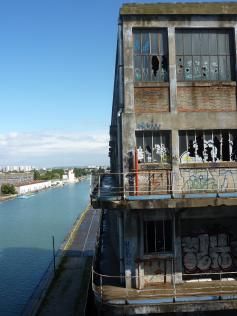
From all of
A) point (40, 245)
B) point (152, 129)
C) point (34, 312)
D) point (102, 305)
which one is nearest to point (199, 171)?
point (152, 129)

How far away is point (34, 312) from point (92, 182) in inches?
488

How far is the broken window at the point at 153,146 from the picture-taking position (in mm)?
15523

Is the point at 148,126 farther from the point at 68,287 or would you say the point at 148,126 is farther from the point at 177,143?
the point at 68,287

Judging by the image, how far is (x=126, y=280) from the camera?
1469 centimetres

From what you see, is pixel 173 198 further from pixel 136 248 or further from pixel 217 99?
pixel 217 99

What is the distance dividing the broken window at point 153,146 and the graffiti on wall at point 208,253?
123 inches

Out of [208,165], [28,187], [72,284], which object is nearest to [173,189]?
[208,165]

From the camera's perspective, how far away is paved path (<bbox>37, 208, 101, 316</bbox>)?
2481 centimetres

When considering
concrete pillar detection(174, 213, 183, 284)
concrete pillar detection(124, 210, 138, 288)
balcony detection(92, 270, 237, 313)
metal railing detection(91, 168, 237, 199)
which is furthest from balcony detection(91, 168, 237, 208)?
balcony detection(92, 270, 237, 313)

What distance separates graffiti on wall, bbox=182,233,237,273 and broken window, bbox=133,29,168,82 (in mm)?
6120

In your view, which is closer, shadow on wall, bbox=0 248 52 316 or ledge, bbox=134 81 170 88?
ledge, bbox=134 81 170 88

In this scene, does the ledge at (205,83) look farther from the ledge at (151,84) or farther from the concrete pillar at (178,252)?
the concrete pillar at (178,252)

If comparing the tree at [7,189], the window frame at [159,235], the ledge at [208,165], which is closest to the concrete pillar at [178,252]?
the window frame at [159,235]

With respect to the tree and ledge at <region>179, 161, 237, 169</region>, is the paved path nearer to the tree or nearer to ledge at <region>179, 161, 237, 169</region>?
ledge at <region>179, 161, 237, 169</region>
